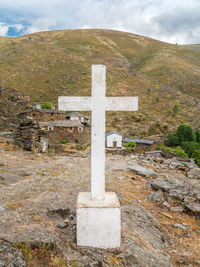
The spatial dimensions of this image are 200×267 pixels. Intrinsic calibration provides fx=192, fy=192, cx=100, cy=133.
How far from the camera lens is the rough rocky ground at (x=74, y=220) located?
2.70m

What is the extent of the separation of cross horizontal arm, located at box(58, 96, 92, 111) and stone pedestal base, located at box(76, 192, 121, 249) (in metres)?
1.56

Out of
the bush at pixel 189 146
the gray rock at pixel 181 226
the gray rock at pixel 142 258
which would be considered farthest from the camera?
the bush at pixel 189 146

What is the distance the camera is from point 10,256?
2400mm

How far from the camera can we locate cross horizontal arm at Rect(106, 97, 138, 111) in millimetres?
3191

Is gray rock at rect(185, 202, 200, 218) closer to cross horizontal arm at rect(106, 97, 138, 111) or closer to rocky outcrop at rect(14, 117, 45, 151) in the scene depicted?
cross horizontal arm at rect(106, 97, 138, 111)

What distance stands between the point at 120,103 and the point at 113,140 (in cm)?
2901

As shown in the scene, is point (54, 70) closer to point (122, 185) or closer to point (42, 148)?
point (42, 148)

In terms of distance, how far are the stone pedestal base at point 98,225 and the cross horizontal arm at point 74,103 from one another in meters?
1.56

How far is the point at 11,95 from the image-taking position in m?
23.3

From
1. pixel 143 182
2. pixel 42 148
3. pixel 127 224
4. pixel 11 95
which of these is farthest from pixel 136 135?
pixel 127 224

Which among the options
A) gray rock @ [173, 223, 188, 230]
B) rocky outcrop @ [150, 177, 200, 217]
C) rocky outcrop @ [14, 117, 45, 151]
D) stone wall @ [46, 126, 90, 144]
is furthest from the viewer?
stone wall @ [46, 126, 90, 144]

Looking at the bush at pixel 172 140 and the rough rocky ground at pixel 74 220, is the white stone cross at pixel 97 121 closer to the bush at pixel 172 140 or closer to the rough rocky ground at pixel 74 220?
the rough rocky ground at pixel 74 220

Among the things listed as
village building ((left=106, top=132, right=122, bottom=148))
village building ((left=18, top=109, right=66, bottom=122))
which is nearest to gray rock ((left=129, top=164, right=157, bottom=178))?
village building ((left=18, top=109, right=66, bottom=122))

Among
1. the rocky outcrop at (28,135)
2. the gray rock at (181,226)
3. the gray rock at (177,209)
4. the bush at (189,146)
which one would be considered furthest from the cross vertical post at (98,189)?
the bush at (189,146)
